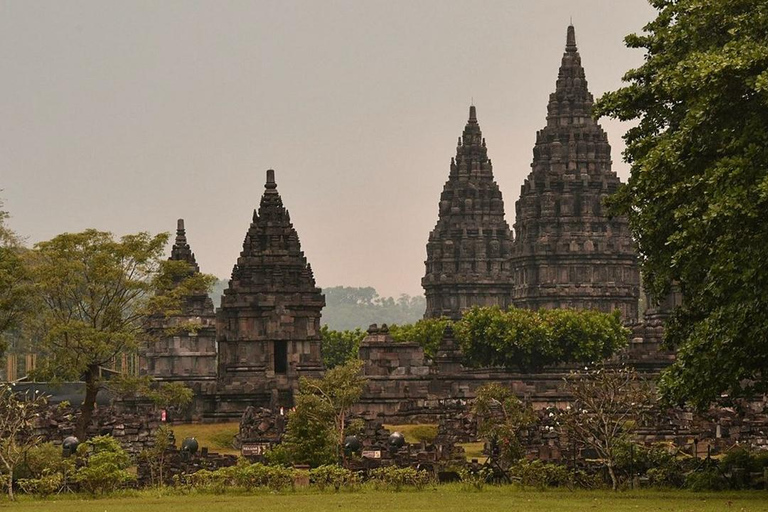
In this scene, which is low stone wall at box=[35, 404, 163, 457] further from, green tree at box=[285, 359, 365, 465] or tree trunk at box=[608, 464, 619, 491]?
tree trunk at box=[608, 464, 619, 491]

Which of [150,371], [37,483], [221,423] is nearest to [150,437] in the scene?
[221,423]

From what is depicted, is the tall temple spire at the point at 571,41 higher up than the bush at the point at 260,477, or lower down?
higher up

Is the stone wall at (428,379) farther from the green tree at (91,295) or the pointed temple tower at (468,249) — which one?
the pointed temple tower at (468,249)

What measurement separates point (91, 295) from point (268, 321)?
2012cm

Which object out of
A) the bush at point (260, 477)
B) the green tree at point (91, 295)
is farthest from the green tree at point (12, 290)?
the bush at point (260, 477)

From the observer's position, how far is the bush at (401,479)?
46.5 meters

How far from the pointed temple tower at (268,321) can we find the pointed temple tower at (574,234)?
28389 millimetres

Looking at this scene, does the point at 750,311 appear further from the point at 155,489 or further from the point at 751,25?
the point at 155,489

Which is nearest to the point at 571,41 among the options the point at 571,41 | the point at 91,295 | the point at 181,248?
the point at 571,41

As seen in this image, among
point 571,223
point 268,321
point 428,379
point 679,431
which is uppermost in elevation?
point 571,223

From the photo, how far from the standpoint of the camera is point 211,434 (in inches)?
3093

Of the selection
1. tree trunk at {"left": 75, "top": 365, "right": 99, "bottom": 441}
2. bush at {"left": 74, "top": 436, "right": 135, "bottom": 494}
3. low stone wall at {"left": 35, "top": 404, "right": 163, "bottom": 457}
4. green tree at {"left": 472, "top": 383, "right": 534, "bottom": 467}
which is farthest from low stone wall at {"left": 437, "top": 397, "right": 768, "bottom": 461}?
tree trunk at {"left": 75, "top": 365, "right": 99, "bottom": 441}

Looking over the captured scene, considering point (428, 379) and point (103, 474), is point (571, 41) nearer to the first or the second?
point (428, 379)

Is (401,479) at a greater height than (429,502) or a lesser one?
greater
